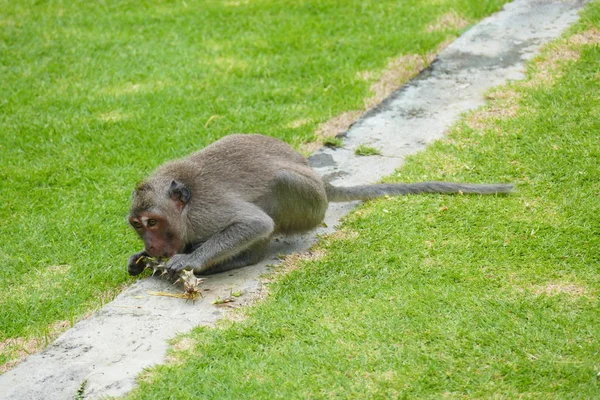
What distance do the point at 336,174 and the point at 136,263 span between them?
209 centimetres

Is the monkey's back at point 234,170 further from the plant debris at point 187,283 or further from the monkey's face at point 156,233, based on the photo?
the plant debris at point 187,283

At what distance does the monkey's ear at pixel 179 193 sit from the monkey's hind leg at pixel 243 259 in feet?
1.71

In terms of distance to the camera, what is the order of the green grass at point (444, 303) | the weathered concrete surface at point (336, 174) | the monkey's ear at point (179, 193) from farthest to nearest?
the monkey's ear at point (179, 193)
the weathered concrete surface at point (336, 174)
the green grass at point (444, 303)


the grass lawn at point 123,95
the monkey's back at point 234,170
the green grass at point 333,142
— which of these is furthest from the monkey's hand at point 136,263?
the green grass at point 333,142

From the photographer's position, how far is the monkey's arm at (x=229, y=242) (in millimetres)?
5883

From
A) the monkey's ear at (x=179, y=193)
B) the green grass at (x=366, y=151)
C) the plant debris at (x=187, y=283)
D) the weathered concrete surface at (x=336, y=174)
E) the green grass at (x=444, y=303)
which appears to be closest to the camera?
the green grass at (x=444, y=303)

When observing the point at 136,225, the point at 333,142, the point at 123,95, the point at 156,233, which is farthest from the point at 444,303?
the point at 123,95

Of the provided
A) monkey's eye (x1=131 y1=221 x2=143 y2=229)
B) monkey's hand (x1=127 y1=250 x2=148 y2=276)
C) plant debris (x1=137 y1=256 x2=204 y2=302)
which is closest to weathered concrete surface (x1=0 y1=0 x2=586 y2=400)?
plant debris (x1=137 y1=256 x2=204 y2=302)

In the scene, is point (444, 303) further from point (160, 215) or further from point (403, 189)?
point (160, 215)

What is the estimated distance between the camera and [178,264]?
5836mm

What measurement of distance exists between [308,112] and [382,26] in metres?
2.57

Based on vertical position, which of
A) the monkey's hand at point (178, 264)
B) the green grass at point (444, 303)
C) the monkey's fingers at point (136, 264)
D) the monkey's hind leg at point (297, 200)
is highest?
the monkey's hind leg at point (297, 200)

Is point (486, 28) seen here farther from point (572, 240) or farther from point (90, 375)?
point (90, 375)

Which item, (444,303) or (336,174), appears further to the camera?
(336,174)
